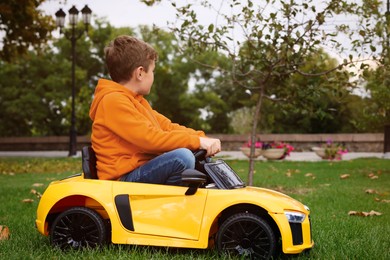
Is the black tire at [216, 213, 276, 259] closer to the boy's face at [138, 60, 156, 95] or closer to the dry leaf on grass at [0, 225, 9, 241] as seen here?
the boy's face at [138, 60, 156, 95]

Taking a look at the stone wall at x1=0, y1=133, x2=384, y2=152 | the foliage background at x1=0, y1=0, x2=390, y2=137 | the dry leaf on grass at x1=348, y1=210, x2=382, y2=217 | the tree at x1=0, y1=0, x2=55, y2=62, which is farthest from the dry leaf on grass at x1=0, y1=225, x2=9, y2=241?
the foliage background at x1=0, y1=0, x2=390, y2=137

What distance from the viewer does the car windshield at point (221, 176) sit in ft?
11.6

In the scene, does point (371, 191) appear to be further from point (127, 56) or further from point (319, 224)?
point (127, 56)

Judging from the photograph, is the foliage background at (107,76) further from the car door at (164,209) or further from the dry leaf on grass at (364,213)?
the car door at (164,209)

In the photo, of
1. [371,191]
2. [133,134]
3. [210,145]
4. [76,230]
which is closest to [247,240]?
[210,145]

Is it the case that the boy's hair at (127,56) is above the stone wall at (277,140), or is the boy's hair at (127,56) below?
above

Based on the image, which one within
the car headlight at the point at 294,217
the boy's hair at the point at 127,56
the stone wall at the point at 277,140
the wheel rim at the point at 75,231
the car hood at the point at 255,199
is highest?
the boy's hair at the point at 127,56

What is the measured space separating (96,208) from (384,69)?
14.6 ft

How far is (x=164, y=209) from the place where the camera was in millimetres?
3424

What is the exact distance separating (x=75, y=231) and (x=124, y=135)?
0.69m

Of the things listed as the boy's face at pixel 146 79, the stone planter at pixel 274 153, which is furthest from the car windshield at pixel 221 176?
the stone planter at pixel 274 153

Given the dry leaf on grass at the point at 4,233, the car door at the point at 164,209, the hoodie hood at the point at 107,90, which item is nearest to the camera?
the car door at the point at 164,209

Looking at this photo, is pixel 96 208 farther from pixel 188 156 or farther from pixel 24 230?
pixel 24 230

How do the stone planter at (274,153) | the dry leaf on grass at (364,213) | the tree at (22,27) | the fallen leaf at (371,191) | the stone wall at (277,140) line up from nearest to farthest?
the dry leaf on grass at (364,213) < the fallen leaf at (371,191) < the tree at (22,27) < the stone planter at (274,153) < the stone wall at (277,140)
